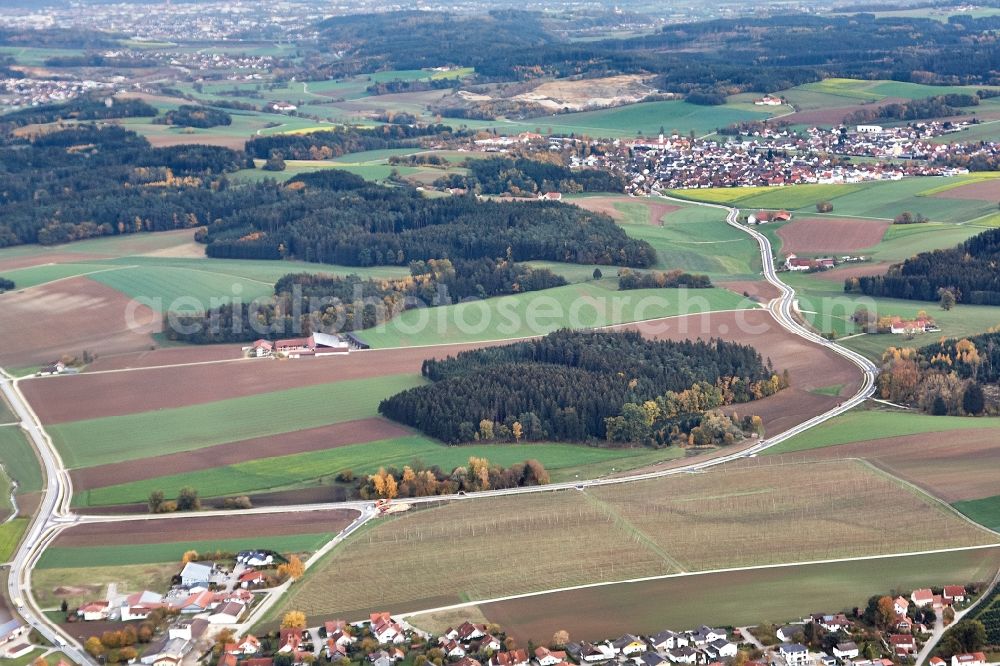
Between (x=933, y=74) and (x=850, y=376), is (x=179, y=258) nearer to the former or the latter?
(x=850, y=376)

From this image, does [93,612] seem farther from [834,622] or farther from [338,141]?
[338,141]

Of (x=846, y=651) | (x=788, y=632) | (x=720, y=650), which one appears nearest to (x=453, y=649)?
(x=720, y=650)

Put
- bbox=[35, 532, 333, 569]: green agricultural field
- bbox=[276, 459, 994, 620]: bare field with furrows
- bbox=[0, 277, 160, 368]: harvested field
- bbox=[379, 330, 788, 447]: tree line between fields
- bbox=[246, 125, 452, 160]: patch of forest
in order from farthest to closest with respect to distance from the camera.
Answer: bbox=[246, 125, 452, 160]: patch of forest, bbox=[0, 277, 160, 368]: harvested field, bbox=[379, 330, 788, 447]: tree line between fields, bbox=[35, 532, 333, 569]: green agricultural field, bbox=[276, 459, 994, 620]: bare field with furrows

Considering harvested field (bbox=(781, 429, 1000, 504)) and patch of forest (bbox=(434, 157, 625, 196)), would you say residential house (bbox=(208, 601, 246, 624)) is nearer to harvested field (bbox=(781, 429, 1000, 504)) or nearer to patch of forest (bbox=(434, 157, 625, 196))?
harvested field (bbox=(781, 429, 1000, 504))

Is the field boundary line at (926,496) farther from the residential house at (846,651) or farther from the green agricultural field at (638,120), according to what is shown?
the green agricultural field at (638,120)

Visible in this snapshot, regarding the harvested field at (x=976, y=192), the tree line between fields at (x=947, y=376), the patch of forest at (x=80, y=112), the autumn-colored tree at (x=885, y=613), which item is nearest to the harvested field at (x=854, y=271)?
the harvested field at (x=976, y=192)

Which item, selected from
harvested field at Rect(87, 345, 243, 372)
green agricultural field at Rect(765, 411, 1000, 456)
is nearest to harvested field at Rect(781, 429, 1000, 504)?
green agricultural field at Rect(765, 411, 1000, 456)
